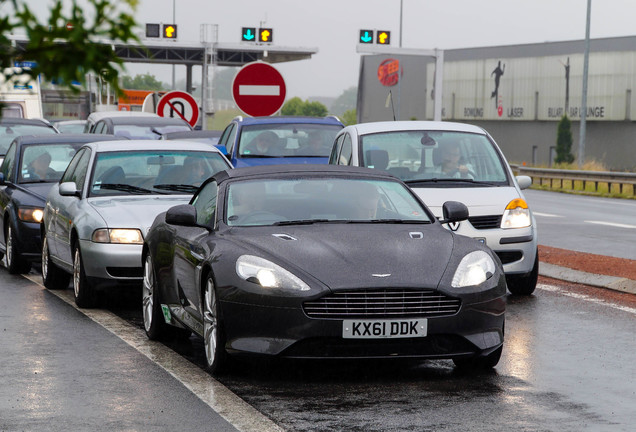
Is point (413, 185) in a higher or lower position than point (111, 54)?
lower

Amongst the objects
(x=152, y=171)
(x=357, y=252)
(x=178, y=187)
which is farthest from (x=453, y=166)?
(x=357, y=252)

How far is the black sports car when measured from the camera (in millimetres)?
7672

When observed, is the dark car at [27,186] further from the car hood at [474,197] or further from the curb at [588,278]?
the curb at [588,278]

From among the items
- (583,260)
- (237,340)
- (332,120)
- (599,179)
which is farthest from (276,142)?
(599,179)

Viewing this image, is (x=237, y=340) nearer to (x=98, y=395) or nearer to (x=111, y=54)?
(x=98, y=395)

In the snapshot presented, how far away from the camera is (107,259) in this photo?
1143 cm

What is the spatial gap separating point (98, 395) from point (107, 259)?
13.3 feet

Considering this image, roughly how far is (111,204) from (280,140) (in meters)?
8.32

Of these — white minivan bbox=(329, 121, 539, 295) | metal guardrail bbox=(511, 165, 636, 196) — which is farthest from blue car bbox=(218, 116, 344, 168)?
metal guardrail bbox=(511, 165, 636, 196)

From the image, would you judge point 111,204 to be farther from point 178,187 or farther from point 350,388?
point 350,388

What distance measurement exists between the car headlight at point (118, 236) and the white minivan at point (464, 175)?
9.58ft

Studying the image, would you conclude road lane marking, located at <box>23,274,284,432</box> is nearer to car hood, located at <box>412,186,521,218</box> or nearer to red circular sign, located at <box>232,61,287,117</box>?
car hood, located at <box>412,186,521,218</box>

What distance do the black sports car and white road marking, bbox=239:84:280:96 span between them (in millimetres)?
10737

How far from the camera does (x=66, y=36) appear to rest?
139 inches
